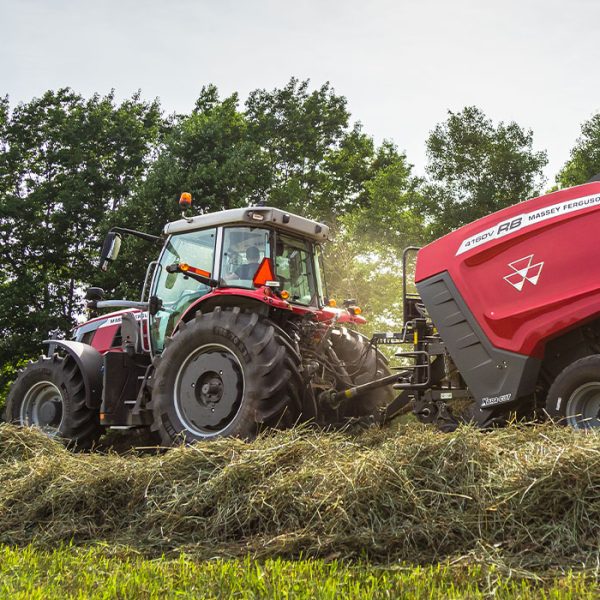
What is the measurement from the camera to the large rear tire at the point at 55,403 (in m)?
8.61

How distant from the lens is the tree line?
22844mm

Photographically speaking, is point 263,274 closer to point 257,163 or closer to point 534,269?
point 534,269

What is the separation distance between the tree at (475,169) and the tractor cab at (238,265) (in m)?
16.0

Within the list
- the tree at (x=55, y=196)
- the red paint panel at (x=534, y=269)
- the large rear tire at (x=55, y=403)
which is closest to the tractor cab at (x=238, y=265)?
the large rear tire at (x=55, y=403)

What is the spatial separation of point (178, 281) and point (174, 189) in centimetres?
1447

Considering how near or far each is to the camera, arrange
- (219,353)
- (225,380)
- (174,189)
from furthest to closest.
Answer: (174,189)
(219,353)
(225,380)

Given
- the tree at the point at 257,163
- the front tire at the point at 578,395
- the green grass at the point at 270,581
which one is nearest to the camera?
the green grass at the point at 270,581

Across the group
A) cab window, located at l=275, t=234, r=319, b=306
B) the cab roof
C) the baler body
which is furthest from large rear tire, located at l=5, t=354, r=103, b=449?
the baler body

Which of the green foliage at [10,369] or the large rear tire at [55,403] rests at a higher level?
the large rear tire at [55,403]

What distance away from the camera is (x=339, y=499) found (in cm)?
433

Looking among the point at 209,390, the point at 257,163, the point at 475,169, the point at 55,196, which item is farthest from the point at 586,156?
the point at 209,390

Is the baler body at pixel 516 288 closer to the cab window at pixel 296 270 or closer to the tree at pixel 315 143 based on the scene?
the cab window at pixel 296 270

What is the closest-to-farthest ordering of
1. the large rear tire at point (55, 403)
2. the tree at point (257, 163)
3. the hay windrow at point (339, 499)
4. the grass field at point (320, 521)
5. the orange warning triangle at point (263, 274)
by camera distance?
the grass field at point (320, 521)
the hay windrow at point (339, 499)
the orange warning triangle at point (263, 274)
the large rear tire at point (55, 403)
the tree at point (257, 163)

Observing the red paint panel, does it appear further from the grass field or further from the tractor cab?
the tractor cab
